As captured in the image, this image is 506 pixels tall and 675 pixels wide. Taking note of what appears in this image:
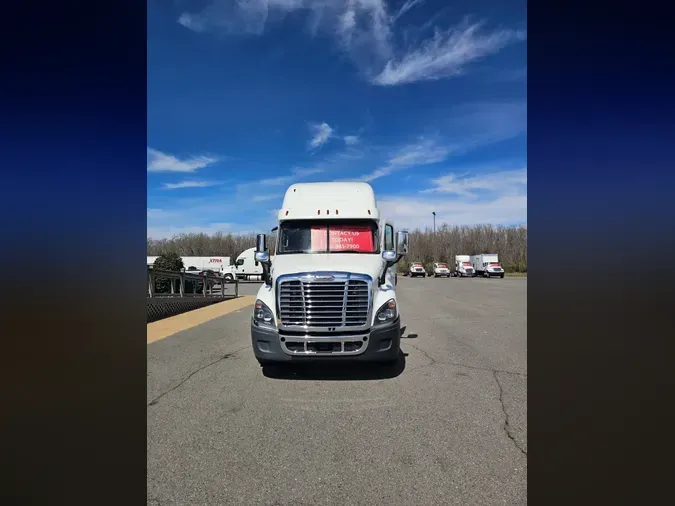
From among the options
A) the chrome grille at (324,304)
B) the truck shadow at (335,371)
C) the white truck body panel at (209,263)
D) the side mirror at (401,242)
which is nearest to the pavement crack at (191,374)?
the truck shadow at (335,371)

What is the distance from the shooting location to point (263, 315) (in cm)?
513

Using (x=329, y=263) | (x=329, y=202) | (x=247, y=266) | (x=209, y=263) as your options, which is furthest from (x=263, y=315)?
(x=209, y=263)

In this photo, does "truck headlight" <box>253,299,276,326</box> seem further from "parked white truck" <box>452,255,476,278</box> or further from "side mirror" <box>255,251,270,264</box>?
"parked white truck" <box>452,255,476,278</box>

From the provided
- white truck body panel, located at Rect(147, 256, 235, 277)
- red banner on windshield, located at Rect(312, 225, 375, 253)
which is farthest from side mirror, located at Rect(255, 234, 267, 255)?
white truck body panel, located at Rect(147, 256, 235, 277)

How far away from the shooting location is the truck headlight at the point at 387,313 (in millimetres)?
5047

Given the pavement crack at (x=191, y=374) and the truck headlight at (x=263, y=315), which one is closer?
the pavement crack at (x=191, y=374)

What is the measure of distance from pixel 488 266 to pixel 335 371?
4286 cm

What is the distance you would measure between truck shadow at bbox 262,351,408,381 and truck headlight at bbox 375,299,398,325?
762mm

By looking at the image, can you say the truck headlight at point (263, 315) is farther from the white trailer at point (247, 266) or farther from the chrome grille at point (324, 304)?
the white trailer at point (247, 266)

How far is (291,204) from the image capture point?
267 inches
